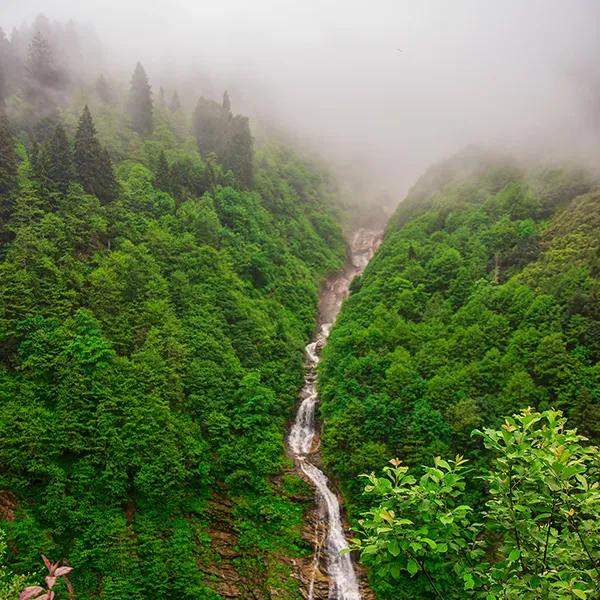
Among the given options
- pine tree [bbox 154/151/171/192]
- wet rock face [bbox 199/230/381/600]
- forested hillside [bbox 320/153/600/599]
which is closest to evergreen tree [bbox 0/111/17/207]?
pine tree [bbox 154/151/171/192]

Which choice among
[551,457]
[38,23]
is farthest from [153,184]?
[38,23]

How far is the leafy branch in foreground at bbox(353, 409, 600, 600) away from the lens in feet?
18.7

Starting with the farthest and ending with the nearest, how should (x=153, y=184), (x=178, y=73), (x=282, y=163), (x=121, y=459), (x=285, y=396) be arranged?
(x=178, y=73) → (x=282, y=163) → (x=153, y=184) → (x=285, y=396) → (x=121, y=459)

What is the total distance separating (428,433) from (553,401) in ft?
34.3

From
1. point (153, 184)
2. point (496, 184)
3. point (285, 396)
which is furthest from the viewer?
point (496, 184)

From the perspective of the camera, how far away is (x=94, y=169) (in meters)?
57.6

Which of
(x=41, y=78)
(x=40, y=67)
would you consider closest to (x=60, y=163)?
(x=41, y=78)

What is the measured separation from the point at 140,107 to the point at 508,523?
95600mm

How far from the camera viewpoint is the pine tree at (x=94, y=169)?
186 ft

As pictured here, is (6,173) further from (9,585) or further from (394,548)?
(394,548)

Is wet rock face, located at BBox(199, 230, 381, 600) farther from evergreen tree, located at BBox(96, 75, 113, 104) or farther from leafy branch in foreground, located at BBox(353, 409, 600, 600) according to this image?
evergreen tree, located at BBox(96, 75, 113, 104)

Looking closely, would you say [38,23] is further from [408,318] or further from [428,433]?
[428,433]

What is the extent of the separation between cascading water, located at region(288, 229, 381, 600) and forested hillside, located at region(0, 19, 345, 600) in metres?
2.22

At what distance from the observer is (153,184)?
67438 millimetres
